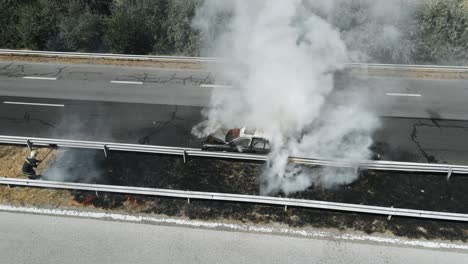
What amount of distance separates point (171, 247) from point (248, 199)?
2.52m

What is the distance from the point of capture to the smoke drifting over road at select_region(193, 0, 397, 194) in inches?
496

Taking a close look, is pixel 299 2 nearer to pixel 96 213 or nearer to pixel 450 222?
pixel 450 222

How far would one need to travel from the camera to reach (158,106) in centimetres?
1730

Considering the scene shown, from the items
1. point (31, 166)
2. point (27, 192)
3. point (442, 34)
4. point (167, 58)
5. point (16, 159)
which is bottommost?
point (27, 192)

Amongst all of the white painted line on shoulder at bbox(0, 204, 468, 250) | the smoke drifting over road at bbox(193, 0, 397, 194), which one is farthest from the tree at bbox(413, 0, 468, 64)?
the white painted line on shoulder at bbox(0, 204, 468, 250)

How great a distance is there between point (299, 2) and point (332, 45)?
11.4ft

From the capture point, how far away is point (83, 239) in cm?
1070

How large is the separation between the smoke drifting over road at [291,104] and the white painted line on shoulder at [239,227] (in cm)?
148

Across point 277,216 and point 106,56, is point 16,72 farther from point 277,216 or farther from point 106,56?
point 277,216

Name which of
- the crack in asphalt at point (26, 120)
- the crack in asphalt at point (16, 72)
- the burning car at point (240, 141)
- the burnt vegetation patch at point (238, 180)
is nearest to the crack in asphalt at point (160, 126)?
the burnt vegetation patch at point (238, 180)

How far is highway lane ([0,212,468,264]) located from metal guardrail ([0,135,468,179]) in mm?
2830

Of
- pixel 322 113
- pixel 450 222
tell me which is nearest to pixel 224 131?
pixel 322 113

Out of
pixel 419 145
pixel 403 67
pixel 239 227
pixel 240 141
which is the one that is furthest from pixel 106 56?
pixel 419 145

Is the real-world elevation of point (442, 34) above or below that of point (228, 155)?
above
